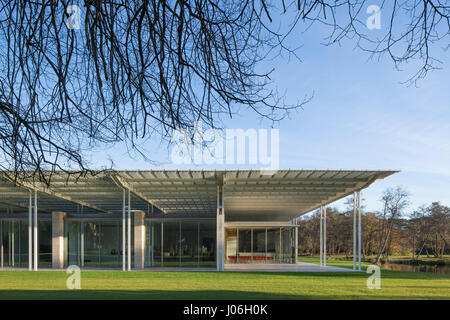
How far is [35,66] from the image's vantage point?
3939mm

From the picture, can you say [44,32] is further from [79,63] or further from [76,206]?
[76,206]

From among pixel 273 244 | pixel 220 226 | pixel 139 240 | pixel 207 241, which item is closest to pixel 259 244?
pixel 273 244

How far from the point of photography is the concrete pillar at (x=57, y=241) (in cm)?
2389

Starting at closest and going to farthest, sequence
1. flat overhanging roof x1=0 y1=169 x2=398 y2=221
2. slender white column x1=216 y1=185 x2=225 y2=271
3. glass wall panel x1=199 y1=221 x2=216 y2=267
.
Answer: flat overhanging roof x1=0 y1=169 x2=398 y2=221 < slender white column x1=216 y1=185 x2=225 y2=271 < glass wall panel x1=199 y1=221 x2=216 y2=267

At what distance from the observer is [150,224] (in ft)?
83.5

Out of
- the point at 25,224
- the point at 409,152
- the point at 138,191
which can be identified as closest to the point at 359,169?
the point at 409,152

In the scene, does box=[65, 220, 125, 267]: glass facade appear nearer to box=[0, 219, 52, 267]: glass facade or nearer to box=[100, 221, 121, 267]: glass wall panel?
box=[100, 221, 121, 267]: glass wall panel

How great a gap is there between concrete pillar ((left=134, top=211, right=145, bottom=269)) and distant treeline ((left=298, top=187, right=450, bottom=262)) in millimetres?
30734

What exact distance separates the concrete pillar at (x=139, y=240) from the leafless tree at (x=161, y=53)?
64.8ft

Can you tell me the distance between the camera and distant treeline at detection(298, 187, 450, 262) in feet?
151
